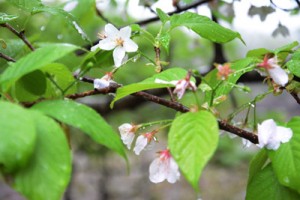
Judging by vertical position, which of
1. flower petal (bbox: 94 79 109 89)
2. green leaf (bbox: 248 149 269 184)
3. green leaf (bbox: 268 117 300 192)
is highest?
flower petal (bbox: 94 79 109 89)

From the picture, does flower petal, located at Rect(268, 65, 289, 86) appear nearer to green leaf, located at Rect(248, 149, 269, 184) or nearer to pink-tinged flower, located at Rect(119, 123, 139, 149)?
green leaf, located at Rect(248, 149, 269, 184)

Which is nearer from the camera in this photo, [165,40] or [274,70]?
[274,70]

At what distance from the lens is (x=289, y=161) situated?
0.65 meters

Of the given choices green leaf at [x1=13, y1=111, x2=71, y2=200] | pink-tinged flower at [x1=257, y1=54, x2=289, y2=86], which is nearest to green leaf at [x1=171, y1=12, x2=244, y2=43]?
pink-tinged flower at [x1=257, y1=54, x2=289, y2=86]

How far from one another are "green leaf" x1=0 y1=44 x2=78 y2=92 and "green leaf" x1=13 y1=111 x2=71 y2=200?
0.08m

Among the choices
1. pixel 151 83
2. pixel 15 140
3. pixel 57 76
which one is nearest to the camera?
pixel 15 140

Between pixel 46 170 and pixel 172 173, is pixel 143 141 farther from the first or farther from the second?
pixel 46 170

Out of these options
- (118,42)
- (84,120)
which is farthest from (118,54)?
(84,120)


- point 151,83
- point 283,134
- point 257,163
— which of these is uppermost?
point 151,83

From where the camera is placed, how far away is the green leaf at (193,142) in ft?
1.68

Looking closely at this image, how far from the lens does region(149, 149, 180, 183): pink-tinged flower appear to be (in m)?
0.67

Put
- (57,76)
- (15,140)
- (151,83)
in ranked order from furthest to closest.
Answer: (57,76)
(151,83)
(15,140)

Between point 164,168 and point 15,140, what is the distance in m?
0.27

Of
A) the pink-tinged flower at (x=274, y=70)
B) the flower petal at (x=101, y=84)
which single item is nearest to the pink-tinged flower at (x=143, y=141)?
the flower petal at (x=101, y=84)
